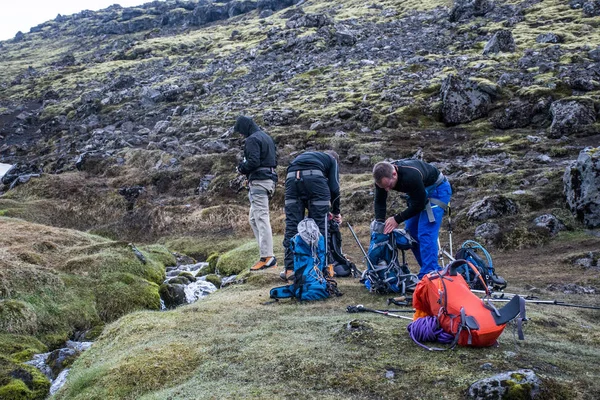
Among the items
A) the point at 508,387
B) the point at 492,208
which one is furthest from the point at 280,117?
the point at 508,387

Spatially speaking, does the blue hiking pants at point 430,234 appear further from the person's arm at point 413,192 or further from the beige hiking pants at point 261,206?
the beige hiking pants at point 261,206

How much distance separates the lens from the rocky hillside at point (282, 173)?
695cm

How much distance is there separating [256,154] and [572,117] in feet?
67.2

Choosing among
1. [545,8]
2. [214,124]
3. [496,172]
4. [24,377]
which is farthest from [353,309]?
[545,8]

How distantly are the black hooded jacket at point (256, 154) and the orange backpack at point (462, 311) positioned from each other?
735cm

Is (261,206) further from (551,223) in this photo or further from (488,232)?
(551,223)

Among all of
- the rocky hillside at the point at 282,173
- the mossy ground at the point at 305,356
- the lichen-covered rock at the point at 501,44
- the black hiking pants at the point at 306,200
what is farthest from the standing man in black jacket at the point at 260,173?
the lichen-covered rock at the point at 501,44

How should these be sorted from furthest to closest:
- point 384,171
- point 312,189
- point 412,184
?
point 312,189
point 412,184
point 384,171

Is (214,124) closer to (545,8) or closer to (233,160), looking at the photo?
(233,160)

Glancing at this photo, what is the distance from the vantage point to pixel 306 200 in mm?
11641

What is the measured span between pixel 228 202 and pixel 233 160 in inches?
221

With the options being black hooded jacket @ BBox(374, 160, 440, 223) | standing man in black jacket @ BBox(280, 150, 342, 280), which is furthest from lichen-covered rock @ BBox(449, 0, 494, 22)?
black hooded jacket @ BBox(374, 160, 440, 223)

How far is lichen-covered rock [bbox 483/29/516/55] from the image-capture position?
146ft

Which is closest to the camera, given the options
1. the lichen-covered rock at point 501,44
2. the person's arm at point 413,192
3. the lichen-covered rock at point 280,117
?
the person's arm at point 413,192
